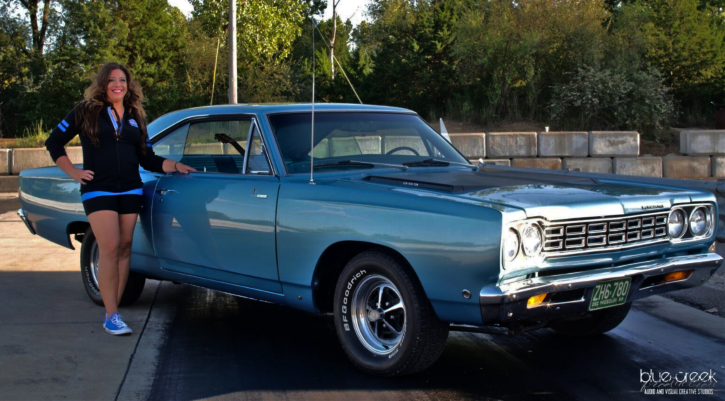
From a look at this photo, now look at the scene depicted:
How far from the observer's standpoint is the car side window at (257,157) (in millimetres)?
5090

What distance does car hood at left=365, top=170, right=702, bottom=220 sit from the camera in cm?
401

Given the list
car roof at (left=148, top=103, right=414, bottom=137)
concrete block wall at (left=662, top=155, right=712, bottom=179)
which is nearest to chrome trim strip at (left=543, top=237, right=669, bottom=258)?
car roof at (left=148, top=103, right=414, bottom=137)

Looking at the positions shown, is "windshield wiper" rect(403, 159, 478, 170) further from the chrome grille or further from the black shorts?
the black shorts

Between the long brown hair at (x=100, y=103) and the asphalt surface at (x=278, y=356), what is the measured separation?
139cm

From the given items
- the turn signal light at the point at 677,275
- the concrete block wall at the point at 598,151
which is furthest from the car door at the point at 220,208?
the concrete block wall at the point at 598,151

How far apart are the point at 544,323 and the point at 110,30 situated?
29433 mm

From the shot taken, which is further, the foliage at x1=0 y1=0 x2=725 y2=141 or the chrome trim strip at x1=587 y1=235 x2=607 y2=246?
the foliage at x1=0 y1=0 x2=725 y2=141

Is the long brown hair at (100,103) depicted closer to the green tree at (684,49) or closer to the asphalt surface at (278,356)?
the asphalt surface at (278,356)

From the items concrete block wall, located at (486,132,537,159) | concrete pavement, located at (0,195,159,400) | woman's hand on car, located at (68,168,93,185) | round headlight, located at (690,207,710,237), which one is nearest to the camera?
concrete pavement, located at (0,195,159,400)

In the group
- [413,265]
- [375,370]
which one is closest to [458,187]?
[413,265]

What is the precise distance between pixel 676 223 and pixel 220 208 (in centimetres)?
281

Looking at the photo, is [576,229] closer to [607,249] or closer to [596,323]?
[607,249]

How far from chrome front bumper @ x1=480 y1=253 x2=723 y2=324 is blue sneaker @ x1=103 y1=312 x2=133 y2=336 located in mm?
2767

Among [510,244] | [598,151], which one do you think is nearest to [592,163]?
[598,151]
